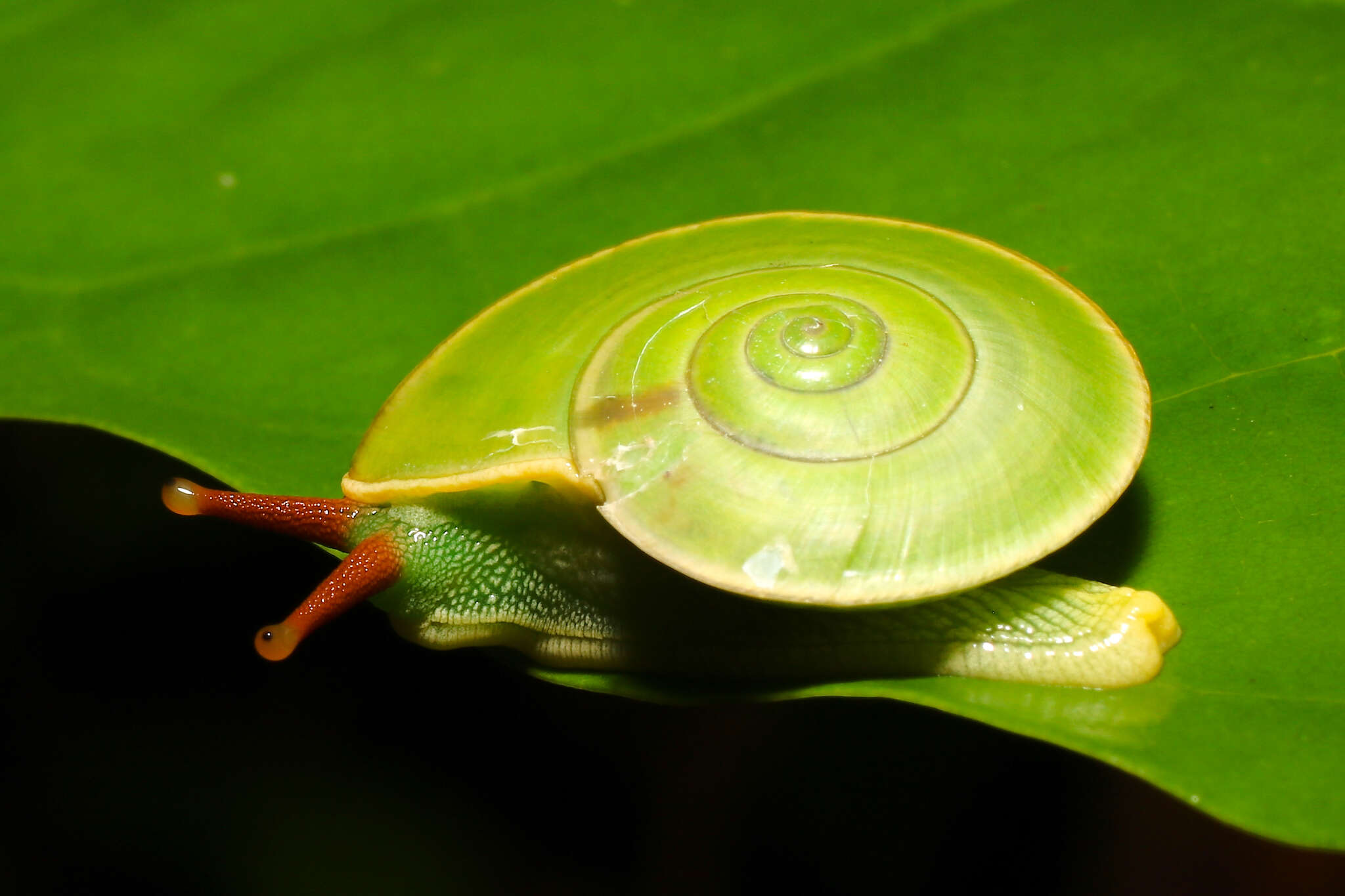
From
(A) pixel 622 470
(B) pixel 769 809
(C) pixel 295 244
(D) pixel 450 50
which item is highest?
(D) pixel 450 50

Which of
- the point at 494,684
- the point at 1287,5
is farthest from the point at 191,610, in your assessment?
the point at 1287,5

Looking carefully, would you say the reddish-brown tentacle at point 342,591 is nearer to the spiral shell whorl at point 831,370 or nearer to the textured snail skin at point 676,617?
the textured snail skin at point 676,617

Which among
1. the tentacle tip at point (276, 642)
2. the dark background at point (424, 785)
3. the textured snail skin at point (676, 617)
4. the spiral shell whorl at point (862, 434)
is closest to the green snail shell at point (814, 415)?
the spiral shell whorl at point (862, 434)

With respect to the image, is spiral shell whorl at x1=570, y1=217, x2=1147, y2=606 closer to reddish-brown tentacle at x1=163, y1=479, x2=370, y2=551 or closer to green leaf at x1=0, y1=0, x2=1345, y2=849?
green leaf at x1=0, y1=0, x2=1345, y2=849

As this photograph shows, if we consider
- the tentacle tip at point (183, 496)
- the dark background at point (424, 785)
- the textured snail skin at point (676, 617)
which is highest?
the tentacle tip at point (183, 496)

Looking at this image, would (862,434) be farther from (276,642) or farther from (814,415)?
(276,642)

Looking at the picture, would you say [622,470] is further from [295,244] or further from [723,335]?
[295,244]

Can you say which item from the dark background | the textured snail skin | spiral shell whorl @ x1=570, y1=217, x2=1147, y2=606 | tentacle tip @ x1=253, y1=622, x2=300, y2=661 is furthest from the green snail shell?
the dark background
